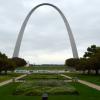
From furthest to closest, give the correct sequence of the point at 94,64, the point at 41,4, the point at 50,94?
1. the point at 41,4
2. the point at 94,64
3. the point at 50,94

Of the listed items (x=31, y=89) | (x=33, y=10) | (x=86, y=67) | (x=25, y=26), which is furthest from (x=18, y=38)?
(x=31, y=89)

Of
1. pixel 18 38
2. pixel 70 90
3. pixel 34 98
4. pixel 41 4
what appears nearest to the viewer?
pixel 34 98

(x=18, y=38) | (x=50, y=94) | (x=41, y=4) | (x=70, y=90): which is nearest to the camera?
(x=50, y=94)

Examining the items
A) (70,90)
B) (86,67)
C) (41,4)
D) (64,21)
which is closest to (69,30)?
(64,21)

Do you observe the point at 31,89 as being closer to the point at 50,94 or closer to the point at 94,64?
the point at 50,94

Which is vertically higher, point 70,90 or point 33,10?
point 33,10

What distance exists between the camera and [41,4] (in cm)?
10875

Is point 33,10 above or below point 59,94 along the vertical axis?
above

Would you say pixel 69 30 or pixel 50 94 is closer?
pixel 50 94

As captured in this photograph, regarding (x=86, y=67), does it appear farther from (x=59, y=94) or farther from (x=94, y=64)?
A: (x=59, y=94)

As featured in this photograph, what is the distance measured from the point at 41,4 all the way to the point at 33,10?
3419mm

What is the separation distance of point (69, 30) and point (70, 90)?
83949mm

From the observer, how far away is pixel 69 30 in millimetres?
112312

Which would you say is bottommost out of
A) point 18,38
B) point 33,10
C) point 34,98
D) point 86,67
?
point 34,98
